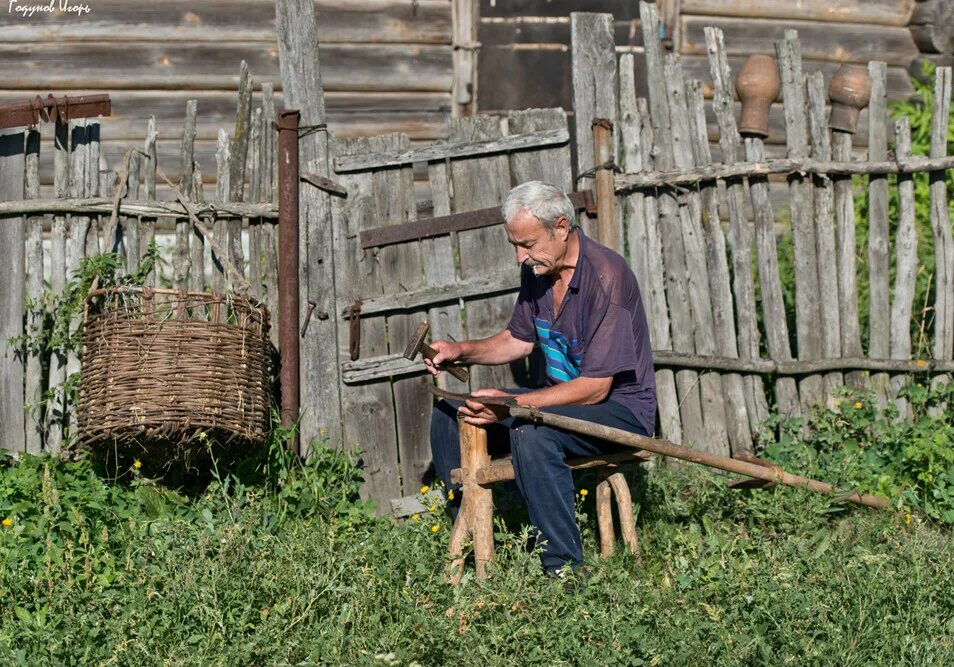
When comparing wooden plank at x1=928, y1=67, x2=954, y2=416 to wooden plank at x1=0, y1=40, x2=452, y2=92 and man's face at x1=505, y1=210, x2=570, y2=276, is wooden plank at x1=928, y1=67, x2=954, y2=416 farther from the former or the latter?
wooden plank at x1=0, y1=40, x2=452, y2=92

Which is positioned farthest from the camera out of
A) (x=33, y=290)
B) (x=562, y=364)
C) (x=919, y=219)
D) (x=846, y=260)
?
A: (x=919, y=219)

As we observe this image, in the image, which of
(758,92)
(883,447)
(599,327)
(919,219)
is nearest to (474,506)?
(599,327)

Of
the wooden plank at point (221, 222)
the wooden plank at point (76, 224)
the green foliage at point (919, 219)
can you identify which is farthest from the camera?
the green foliage at point (919, 219)

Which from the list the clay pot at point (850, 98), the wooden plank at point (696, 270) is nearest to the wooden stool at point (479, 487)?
the wooden plank at point (696, 270)

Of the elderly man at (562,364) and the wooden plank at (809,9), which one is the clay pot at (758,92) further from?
the wooden plank at (809,9)

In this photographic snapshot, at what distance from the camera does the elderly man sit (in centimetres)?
453

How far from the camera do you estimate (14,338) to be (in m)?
5.46

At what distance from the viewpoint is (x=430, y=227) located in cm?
567

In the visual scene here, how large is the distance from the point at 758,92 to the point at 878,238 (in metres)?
0.96

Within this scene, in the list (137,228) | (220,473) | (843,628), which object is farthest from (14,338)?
(843,628)

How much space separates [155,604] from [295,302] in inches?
71.1

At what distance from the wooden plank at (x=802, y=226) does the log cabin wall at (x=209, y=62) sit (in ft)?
11.2

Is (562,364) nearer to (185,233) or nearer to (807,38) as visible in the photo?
(185,233)

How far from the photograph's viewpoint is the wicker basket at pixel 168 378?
479 cm
